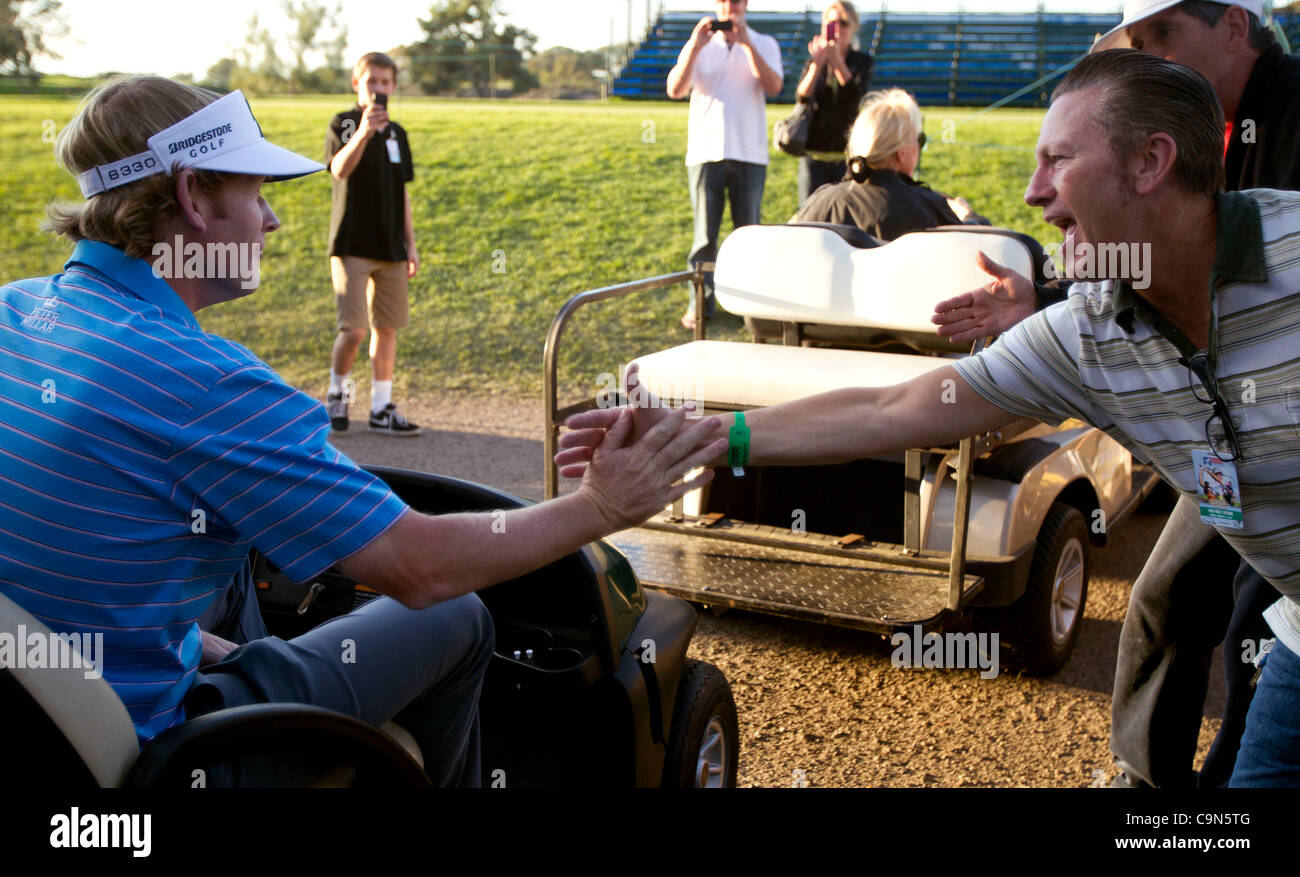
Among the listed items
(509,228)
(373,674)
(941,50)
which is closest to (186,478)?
(373,674)

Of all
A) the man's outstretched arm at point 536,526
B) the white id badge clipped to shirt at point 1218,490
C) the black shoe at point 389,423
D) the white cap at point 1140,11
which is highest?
the white cap at point 1140,11

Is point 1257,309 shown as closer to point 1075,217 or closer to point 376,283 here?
point 1075,217

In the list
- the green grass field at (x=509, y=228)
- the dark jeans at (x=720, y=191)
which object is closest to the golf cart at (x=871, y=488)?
the dark jeans at (x=720, y=191)

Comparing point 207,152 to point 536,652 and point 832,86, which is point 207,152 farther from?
point 832,86

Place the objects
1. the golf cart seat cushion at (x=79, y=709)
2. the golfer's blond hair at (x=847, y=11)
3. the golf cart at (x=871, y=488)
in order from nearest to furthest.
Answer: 1. the golf cart seat cushion at (x=79, y=709)
2. the golf cart at (x=871, y=488)
3. the golfer's blond hair at (x=847, y=11)

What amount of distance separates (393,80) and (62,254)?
315 inches

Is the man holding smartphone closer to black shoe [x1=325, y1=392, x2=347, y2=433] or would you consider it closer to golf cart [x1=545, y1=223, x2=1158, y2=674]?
black shoe [x1=325, y1=392, x2=347, y2=433]

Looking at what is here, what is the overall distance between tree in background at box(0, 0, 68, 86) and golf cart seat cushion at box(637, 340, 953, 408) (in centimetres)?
2111

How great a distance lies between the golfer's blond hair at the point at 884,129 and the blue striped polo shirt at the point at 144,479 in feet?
12.1

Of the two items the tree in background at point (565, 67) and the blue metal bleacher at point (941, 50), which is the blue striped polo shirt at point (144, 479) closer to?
the blue metal bleacher at point (941, 50)

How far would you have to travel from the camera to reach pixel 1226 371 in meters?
1.92

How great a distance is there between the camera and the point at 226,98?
2.02 m

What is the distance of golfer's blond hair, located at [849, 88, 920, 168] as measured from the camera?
497cm

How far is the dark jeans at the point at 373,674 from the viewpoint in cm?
191
